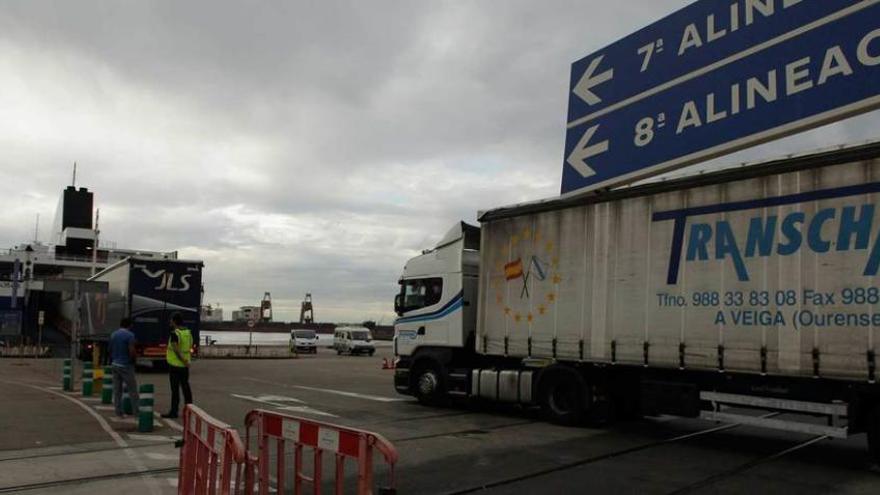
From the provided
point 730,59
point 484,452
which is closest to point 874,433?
point 484,452

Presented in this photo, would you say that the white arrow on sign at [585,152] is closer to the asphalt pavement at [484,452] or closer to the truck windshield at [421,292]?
the truck windshield at [421,292]

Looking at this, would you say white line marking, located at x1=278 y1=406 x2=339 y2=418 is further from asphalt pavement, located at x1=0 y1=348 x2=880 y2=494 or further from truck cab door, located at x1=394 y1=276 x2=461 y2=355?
truck cab door, located at x1=394 y1=276 x2=461 y2=355

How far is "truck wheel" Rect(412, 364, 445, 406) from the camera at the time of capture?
14490 mm

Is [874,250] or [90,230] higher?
[90,230]

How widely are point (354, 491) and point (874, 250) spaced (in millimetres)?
6496

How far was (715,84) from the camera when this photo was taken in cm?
1123

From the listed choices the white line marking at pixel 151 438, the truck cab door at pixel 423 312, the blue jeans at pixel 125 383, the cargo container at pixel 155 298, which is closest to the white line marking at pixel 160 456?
the white line marking at pixel 151 438

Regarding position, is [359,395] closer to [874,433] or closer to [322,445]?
[874,433]

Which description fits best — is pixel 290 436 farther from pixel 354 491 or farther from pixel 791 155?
pixel 791 155

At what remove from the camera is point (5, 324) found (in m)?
40.7

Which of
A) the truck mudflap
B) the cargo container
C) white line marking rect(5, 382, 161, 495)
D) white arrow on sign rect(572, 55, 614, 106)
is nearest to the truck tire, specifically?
the truck mudflap

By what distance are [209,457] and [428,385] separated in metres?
9.09

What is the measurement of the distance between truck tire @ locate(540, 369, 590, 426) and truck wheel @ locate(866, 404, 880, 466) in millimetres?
4171

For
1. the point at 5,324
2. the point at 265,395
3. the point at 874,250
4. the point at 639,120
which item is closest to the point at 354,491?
the point at 874,250
